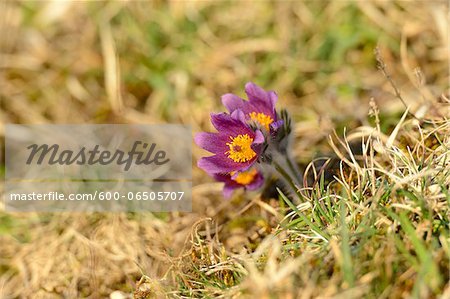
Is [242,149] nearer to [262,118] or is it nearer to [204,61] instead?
[262,118]

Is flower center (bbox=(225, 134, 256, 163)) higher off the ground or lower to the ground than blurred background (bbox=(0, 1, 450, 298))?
lower

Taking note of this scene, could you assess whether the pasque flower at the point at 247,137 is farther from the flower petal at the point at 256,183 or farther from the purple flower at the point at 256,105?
the flower petal at the point at 256,183

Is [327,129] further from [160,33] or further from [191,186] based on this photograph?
[160,33]

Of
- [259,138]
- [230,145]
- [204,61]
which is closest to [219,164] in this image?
[230,145]

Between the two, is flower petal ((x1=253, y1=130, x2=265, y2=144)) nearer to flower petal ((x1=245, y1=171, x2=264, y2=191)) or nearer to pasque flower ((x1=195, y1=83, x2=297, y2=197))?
pasque flower ((x1=195, y1=83, x2=297, y2=197))

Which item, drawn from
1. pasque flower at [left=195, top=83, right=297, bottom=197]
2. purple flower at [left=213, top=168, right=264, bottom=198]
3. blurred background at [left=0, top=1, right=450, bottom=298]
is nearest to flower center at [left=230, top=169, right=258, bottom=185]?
purple flower at [left=213, top=168, right=264, bottom=198]

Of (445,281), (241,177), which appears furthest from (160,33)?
(445,281)

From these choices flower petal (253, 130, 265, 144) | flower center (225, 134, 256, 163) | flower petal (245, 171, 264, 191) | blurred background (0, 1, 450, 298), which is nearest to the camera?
flower petal (253, 130, 265, 144)
